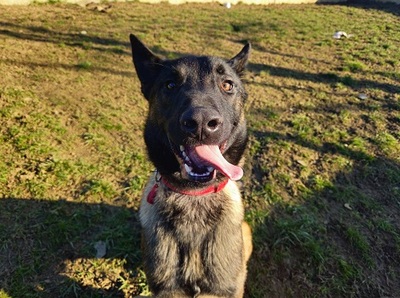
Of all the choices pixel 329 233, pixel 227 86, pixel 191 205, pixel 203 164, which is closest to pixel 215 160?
pixel 203 164

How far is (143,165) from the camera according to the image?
4.13 meters

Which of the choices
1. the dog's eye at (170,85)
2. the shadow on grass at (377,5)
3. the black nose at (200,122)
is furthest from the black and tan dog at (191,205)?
the shadow on grass at (377,5)

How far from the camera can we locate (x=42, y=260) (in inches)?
121

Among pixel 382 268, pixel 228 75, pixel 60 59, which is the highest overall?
pixel 228 75

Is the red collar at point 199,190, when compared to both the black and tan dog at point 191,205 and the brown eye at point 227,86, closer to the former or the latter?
the black and tan dog at point 191,205

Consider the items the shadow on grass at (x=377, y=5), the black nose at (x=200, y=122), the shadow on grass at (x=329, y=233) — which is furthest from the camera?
the shadow on grass at (x=377, y=5)

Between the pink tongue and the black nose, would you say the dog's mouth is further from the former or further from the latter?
the black nose

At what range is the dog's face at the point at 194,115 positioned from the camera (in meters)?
2.12

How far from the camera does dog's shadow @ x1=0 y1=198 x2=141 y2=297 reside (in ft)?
9.67

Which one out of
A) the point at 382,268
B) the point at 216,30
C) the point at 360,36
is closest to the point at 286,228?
the point at 382,268

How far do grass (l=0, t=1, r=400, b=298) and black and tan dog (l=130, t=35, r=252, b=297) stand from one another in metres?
0.75

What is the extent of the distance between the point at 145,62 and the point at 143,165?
5.38 feet

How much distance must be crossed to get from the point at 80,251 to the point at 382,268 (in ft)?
9.67

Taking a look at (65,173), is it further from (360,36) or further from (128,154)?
(360,36)
